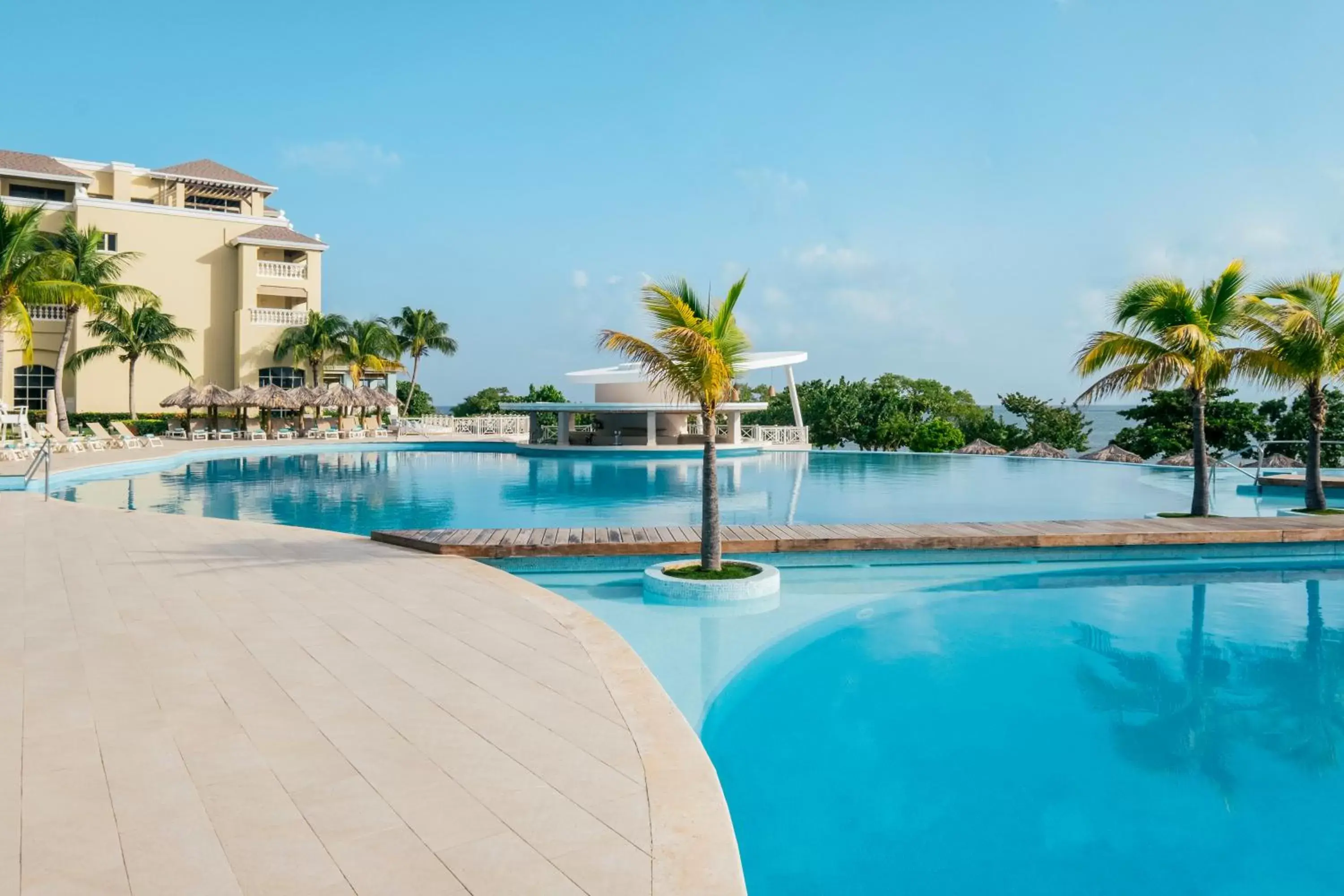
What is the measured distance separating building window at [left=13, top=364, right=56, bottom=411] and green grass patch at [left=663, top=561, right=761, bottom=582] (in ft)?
107

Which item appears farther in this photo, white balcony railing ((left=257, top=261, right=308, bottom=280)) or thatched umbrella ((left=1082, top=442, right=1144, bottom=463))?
white balcony railing ((left=257, top=261, right=308, bottom=280))

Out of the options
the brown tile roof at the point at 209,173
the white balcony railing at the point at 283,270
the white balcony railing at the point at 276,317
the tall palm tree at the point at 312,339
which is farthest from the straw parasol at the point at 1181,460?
the brown tile roof at the point at 209,173

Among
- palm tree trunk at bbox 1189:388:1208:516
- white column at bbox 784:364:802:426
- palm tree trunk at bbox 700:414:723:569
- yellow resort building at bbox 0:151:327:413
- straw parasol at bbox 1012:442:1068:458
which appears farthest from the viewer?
yellow resort building at bbox 0:151:327:413

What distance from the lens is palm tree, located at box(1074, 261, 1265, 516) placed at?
10.9 m

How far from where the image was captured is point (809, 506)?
15078mm

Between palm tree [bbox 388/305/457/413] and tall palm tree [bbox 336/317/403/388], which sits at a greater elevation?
palm tree [bbox 388/305/457/413]

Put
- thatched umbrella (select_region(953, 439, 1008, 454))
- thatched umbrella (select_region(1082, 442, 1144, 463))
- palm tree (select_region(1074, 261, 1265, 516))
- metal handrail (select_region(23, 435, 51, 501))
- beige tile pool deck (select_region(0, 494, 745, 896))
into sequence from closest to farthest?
1. beige tile pool deck (select_region(0, 494, 745, 896))
2. palm tree (select_region(1074, 261, 1265, 516))
3. metal handrail (select_region(23, 435, 51, 501))
4. thatched umbrella (select_region(1082, 442, 1144, 463))
5. thatched umbrella (select_region(953, 439, 1008, 454))

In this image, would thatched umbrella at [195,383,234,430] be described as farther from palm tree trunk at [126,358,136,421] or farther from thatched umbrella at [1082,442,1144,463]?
thatched umbrella at [1082,442,1144,463]

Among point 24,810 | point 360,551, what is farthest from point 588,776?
point 360,551

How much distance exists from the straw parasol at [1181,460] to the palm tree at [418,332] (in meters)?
32.5

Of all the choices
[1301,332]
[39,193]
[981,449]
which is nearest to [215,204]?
[39,193]

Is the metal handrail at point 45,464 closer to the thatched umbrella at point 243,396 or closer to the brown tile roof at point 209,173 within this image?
the thatched umbrella at point 243,396

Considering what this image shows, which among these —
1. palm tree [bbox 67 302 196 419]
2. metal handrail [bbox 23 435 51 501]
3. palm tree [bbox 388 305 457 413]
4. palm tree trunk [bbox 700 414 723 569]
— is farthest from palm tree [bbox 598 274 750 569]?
palm tree [bbox 388 305 457 413]

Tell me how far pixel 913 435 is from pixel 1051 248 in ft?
23.2
